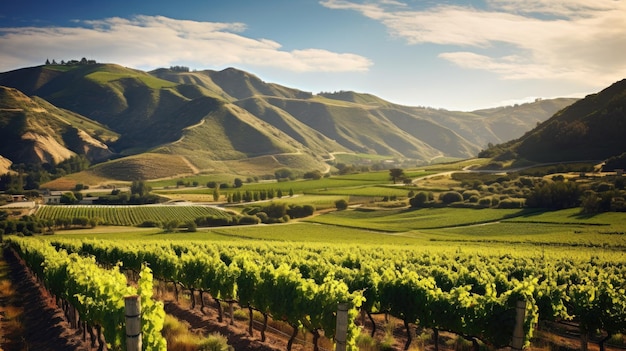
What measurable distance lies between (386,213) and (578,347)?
8837 centimetres

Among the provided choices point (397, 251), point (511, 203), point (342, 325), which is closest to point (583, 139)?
point (511, 203)

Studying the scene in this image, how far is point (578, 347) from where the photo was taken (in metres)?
22.4

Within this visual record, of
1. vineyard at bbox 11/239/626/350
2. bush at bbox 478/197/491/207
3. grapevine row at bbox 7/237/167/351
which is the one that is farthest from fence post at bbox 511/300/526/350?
bush at bbox 478/197/491/207

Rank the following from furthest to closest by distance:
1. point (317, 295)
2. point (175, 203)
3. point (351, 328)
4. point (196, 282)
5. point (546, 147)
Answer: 1. point (546, 147)
2. point (175, 203)
3. point (196, 282)
4. point (317, 295)
5. point (351, 328)

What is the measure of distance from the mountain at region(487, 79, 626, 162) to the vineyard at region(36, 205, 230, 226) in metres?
120

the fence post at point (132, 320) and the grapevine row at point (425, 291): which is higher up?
the fence post at point (132, 320)

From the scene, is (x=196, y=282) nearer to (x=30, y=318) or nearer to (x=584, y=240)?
(x=30, y=318)

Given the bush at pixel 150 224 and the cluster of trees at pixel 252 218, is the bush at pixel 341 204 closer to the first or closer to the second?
the cluster of trees at pixel 252 218

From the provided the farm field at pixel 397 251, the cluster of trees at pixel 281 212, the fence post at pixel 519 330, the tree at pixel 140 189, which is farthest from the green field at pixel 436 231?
the tree at pixel 140 189

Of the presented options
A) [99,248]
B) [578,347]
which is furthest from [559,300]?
[99,248]

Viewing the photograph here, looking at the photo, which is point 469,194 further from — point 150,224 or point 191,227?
point 150,224

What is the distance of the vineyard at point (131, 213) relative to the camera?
4569 inches

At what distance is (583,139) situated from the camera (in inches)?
6403

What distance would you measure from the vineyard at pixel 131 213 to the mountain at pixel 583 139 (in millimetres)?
120315
